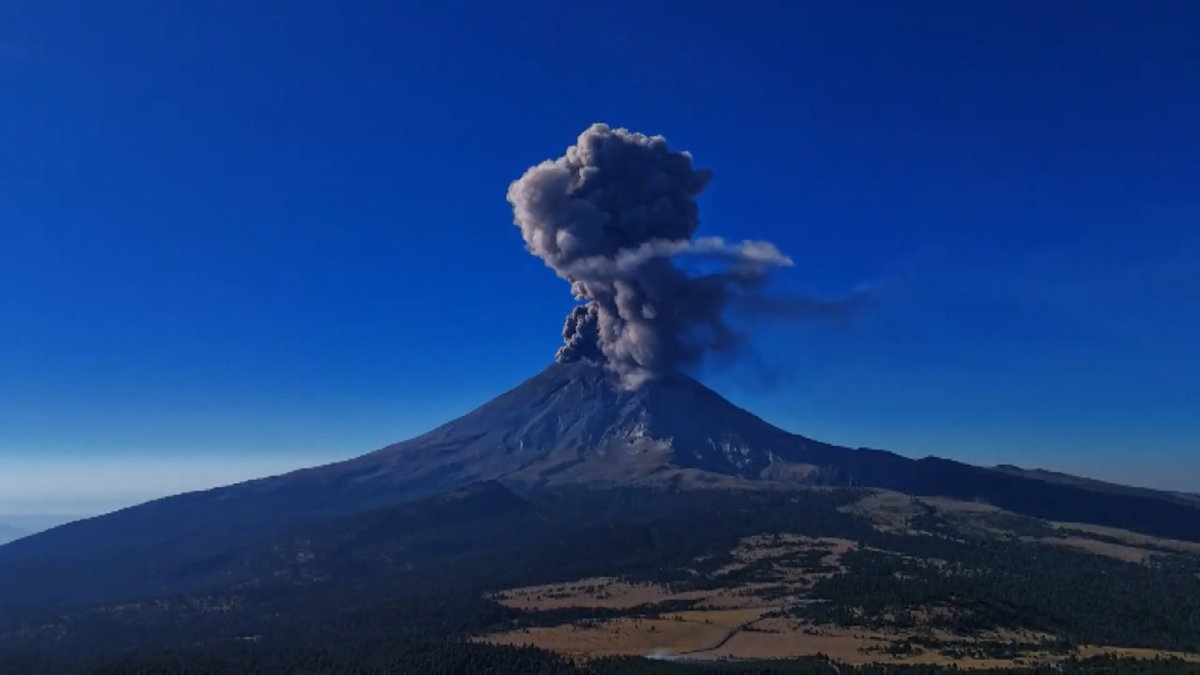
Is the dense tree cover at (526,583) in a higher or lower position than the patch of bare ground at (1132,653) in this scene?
higher

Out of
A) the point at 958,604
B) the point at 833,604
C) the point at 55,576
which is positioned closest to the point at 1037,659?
the point at 958,604

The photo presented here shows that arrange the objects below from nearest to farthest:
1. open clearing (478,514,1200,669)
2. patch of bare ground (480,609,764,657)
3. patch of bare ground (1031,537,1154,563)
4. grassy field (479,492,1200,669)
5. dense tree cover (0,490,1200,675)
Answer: open clearing (478,514,1200,669)
grassy field (479,492,1200,669)
dense tree cover (0,490,1200,675)
patch of bare ground (480,609,764,657)
patch of bare ground (1031,537,1154,563)

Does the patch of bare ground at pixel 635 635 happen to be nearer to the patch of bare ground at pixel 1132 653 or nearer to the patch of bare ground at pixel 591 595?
the patch of bare ground at pixel 591 595

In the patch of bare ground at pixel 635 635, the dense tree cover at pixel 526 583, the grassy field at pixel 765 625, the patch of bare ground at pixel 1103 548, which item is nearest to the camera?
the grassy field at pixel 765 625

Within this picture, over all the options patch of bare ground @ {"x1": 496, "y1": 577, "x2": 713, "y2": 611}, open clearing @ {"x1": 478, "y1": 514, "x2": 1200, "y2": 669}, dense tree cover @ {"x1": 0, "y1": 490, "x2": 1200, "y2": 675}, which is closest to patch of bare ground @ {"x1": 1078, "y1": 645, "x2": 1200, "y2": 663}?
open clearing @ {"x1": 478, "y1": 514, "x2": 1200, "y2": 669}

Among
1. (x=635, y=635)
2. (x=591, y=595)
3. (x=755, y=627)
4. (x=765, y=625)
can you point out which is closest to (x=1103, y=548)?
(x=765, y=625)

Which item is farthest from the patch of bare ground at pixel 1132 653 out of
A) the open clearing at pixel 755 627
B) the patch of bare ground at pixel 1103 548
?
the patch of bare ground at pixel 1103 548

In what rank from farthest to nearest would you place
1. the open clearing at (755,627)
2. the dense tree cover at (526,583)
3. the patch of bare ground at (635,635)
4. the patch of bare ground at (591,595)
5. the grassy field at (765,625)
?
the patch of bare ground at (591,595) < the patch of bare ground at (635,635) < the dense tree cover at (526,583) < the grassy field at (765,625) < the open clearing at (755,627)

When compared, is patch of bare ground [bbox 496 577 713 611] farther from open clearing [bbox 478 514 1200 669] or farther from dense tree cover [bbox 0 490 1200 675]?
dense tree cover [bbox 0 490 1200 675]

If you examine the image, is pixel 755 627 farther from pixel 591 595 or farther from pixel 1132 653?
pixel 1132 653
